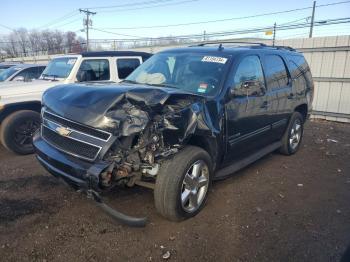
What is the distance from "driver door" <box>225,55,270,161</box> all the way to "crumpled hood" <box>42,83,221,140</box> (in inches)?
23.6

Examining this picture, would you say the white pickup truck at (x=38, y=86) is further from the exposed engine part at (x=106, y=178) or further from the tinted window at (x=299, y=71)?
the exposed engine part at (x=106, y=178)

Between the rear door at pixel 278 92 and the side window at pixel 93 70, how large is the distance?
3.88 m

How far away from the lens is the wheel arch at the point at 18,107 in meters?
5.96

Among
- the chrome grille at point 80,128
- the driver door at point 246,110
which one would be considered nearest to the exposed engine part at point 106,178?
the chrome grille at point 80,128

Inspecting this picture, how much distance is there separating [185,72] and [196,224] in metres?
1.97

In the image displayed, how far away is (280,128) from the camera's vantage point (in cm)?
550

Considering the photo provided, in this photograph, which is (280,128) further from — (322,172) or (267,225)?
(267,225)

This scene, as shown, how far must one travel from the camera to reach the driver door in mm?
4004

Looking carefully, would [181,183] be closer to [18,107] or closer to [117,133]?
[117,133]

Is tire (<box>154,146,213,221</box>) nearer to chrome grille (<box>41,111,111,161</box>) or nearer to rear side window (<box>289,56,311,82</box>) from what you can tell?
chrome grille (<box>41,111,111,161</box>)

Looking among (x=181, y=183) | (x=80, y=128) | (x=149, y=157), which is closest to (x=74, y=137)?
(x=80, y=128)

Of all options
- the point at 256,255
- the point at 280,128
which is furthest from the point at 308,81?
the point at 256,255

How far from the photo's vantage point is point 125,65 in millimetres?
7797

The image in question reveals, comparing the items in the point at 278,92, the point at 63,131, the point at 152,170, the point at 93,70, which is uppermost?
the point at 93,70
